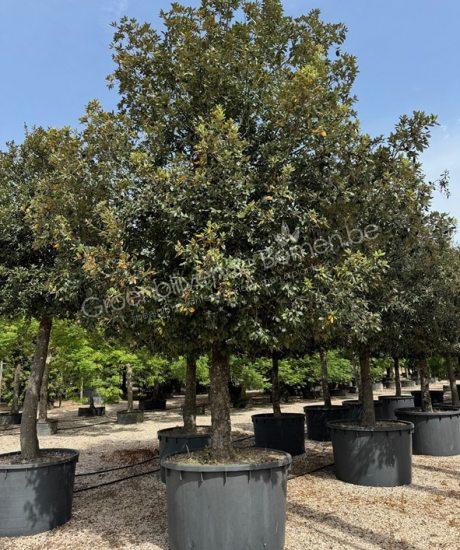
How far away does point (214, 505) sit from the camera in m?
5.27

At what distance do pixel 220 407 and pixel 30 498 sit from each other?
2.96 metres

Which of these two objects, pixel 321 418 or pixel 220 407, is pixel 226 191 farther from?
pixel 321 418

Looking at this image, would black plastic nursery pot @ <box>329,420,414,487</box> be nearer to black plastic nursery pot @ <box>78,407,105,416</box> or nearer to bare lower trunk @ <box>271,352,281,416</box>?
bare lower trunk @ <box>271,352,281,416</box>

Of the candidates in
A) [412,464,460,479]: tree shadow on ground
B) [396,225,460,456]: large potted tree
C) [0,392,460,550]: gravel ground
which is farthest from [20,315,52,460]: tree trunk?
[412,464,460,479]: tree shadow on ground

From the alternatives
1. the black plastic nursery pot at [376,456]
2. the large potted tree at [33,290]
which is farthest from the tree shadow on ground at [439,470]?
the large potted tree at [33,290]

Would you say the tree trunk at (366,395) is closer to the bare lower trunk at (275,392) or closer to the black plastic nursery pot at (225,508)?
the bare lower trunk at (275,392)

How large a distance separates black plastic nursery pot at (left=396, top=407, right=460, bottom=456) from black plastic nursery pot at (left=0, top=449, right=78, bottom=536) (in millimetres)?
8358

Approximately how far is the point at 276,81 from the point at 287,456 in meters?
5.20

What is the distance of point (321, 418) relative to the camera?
44.0ft

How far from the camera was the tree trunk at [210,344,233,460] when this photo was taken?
20.4ft

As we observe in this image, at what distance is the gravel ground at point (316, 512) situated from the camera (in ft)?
19.4

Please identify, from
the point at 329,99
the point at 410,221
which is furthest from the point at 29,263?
the point at 410,221

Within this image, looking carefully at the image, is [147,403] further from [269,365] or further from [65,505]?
[65,505]

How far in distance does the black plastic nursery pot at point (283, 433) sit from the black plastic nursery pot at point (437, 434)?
2.80 meters
